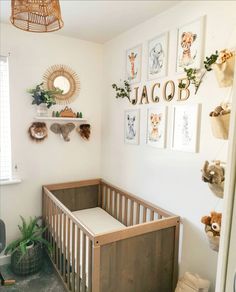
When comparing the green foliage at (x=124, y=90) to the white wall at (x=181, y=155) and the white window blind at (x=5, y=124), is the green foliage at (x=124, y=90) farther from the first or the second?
the white window blind at (x=5, y=124)

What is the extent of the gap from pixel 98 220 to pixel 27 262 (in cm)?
78

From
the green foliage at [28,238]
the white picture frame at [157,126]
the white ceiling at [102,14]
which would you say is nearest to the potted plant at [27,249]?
the green foliage at [28,238]

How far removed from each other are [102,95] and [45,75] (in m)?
0.70

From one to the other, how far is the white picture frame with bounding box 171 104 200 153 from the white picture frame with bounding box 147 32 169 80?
37 centimetres

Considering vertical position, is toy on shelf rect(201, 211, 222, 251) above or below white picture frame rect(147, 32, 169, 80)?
below

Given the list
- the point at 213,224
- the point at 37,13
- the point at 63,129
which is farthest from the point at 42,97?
the point at 213,224

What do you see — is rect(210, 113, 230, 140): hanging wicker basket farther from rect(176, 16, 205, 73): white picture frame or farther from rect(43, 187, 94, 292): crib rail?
rect(43, 187, 94, 292): crib rail

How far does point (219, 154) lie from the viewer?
1.55 meters

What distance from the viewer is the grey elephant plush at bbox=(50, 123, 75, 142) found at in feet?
8.69

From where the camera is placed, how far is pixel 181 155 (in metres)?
1.84

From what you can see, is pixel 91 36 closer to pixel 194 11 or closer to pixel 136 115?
pixel 136 115

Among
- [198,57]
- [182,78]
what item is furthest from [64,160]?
[198,57]

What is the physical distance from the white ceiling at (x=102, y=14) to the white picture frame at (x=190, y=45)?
0.29m

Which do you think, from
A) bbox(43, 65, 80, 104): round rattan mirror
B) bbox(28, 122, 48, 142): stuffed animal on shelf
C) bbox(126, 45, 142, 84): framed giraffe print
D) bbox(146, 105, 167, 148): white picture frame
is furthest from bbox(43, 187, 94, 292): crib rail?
bbox(126, 45, 142, 84): framed giraffe print
